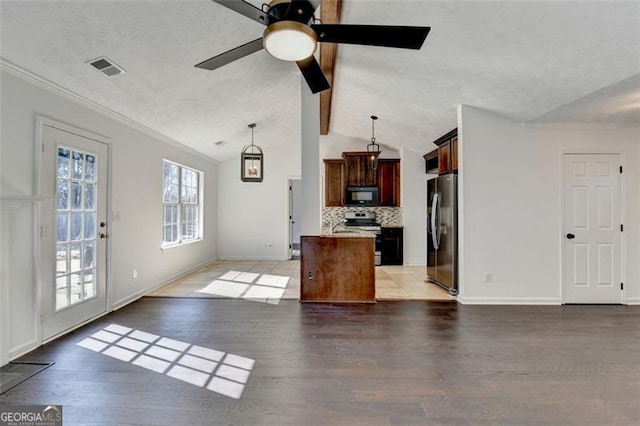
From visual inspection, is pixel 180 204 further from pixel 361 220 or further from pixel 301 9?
pixel 301 9

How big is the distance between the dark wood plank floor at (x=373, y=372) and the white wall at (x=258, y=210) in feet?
13.2

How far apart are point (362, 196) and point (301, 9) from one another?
5.67 m

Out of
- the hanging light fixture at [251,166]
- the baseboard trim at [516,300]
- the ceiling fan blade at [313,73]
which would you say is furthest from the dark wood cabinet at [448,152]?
the hanging light fixture at [251,166]

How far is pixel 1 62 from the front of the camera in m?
2.55

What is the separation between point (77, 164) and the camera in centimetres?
343

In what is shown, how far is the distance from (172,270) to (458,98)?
5.15 m

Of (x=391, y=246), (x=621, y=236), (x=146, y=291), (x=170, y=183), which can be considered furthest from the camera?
(x=391, y=246)

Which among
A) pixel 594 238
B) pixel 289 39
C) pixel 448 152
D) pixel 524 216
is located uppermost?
pixel 289 39

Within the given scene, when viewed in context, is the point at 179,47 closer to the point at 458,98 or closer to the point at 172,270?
the point at 458,98

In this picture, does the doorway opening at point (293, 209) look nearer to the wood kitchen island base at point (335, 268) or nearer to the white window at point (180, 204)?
the wood kitchen island base at point (335, 268)

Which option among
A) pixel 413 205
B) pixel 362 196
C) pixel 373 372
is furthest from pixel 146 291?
pixel 413 205

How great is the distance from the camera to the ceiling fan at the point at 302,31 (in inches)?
75.0

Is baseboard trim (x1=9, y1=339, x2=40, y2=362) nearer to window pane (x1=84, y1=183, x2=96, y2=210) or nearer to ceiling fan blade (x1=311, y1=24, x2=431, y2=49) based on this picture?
window pane (x1=84, y1=183, x2=96, y2=210)

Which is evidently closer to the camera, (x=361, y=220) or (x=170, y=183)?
(x=170, y=183)
